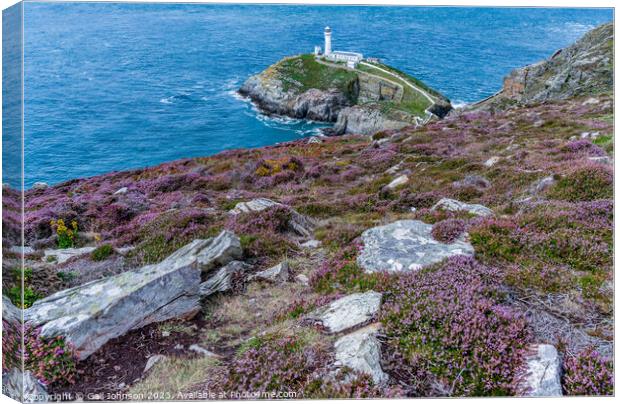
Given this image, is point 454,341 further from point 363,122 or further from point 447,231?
point 363,122

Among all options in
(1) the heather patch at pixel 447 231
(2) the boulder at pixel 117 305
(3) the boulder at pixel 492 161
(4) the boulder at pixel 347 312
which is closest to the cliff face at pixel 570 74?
(3) the boulder at pixel 492 161

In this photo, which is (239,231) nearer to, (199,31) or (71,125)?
(199,31)

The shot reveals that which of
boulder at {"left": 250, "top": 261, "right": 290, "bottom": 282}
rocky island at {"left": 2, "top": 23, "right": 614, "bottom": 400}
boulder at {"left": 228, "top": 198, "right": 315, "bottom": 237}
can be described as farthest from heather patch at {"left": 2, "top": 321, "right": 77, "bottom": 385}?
boulder at {"left": 228, "top": 198, "right": 315, "bottom": 237}

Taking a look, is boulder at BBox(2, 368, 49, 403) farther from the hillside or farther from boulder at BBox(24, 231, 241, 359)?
the hillside

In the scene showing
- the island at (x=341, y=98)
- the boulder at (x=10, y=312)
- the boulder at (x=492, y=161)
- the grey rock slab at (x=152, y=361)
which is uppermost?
the boulder at (x=492, y=161)

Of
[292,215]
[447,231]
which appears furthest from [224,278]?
[447,231]

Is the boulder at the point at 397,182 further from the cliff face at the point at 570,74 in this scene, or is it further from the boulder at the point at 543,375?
the boulder at the point at 543,375
